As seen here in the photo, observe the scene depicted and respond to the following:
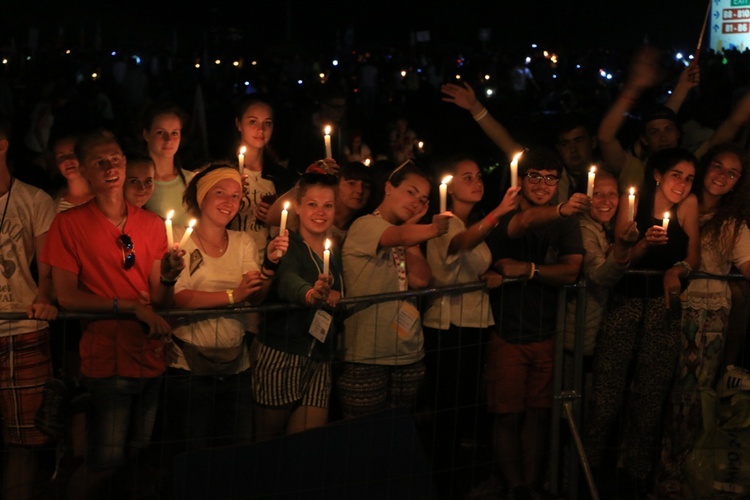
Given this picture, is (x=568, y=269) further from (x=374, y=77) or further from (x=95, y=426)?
(x=374, y=77)

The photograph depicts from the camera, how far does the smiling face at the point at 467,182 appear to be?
5.78 m

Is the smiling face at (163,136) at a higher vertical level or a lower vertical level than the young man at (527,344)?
higher

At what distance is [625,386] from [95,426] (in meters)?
2.84

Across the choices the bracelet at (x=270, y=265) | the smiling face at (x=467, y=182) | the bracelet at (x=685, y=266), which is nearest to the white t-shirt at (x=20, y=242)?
the bracelet at (x=270, y=265)

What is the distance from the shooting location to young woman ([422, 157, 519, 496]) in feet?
18.2

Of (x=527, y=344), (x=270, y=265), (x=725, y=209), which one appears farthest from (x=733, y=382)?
(x=270, y=265)

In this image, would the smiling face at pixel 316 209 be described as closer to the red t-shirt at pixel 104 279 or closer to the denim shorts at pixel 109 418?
the red t-shirt at pixel 104 279

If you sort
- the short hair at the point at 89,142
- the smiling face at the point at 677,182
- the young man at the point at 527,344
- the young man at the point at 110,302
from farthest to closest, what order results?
the smiling face at the point at 677,182
the young man at the point at 527,344
the short hair at the point at 89,142
the young man at the point at 110,302

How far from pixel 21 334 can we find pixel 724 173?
3993 millimetres

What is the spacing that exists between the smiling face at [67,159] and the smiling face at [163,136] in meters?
0.45

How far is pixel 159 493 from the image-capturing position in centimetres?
511

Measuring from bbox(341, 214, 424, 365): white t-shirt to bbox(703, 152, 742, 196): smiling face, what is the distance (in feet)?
6.78

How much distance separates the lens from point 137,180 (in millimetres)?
5621

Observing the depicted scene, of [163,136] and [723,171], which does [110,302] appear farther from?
[723,171]
